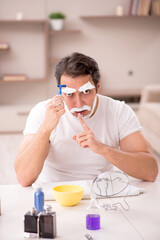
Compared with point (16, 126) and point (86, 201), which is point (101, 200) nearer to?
point (86, 201)

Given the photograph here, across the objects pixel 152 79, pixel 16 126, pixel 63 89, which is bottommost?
pixel 16 126

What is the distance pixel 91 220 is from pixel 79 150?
721 millimetres

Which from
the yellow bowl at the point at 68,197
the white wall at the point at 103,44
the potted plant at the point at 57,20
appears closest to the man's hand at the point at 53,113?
the yellow bowl at the point at 68,197

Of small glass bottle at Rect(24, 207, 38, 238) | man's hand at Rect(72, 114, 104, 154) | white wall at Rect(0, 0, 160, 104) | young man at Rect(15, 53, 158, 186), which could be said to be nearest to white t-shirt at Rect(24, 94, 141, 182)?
young man at Rect(15, 53, 158, 186)

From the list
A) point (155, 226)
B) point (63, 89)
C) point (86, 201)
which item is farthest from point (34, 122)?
point (155, 226)

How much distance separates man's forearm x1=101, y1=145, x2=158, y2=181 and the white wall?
423 cm

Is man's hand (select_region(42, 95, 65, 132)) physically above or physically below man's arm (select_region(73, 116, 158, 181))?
above

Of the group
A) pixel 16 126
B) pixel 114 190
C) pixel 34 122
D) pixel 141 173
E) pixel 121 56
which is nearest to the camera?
pixel 114 190

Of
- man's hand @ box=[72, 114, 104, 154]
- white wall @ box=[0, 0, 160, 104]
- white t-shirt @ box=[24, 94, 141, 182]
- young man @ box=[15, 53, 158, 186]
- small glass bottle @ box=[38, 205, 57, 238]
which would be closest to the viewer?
small glass bottle @ box=[38, 205, 57, 238]

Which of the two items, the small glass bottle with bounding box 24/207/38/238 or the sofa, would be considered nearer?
the small glass bottle with bounding box 24/207/38/238

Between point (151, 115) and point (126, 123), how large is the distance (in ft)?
8.94

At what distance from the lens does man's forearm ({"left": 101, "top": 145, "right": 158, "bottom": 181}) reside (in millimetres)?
1851

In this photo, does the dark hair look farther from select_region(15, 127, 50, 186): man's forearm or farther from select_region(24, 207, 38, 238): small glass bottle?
select_region(24, 207, 38, 238): small glass bottle

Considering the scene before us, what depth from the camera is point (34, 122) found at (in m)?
2.00
